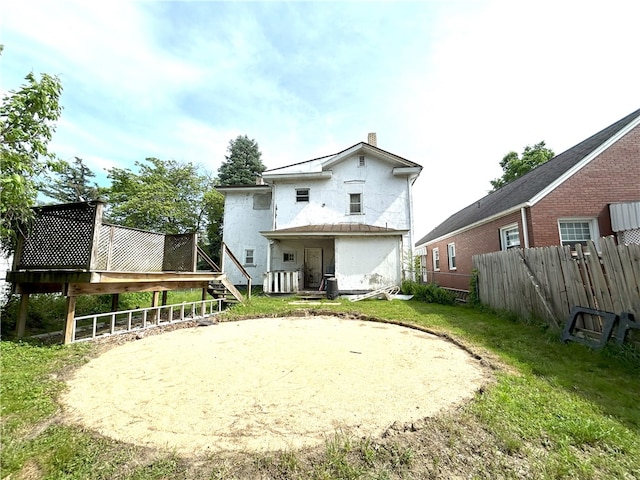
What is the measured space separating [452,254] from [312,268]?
8289mm

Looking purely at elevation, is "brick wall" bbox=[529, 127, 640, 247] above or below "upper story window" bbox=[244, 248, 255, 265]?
above

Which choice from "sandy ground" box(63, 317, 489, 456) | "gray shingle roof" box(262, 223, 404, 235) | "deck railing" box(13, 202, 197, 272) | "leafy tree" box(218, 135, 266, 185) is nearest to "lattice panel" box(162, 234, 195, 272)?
"deck railing" box(13, 202, 197, 272)

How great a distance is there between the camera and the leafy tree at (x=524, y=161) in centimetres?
2403

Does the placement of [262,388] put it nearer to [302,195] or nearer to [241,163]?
[302,195]

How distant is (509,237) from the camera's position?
1033 cm

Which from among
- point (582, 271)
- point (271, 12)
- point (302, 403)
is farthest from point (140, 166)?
point (582, 271)

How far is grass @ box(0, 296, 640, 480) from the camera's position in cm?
191

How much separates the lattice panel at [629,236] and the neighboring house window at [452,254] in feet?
22.5

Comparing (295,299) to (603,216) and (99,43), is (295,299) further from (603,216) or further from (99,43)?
(603,216)

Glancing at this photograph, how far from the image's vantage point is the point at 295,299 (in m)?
11.9

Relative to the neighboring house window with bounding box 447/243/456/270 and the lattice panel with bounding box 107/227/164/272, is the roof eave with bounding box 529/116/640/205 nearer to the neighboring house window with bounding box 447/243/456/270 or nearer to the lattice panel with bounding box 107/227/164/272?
the neighboring house window with bounding box 447/243/456/270

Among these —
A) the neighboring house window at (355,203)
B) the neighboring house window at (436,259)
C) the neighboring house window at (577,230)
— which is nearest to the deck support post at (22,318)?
the neighboring house window at (355,203)

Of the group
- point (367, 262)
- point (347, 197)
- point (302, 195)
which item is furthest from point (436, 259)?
point (302, 195)

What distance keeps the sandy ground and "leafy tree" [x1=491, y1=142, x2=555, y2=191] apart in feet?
84.7
